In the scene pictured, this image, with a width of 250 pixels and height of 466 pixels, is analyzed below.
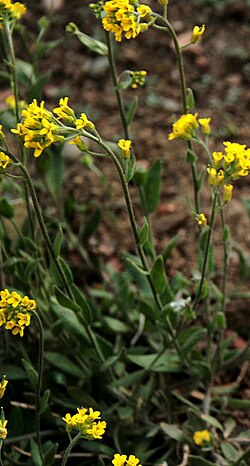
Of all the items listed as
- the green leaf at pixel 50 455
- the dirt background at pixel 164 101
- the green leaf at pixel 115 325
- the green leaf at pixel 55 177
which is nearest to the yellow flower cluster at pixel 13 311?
the green leaf at pixel 50 455

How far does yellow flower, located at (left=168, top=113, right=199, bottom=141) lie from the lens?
2.04 meters

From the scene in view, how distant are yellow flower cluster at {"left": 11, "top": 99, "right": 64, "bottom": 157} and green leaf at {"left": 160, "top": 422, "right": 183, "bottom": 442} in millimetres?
926

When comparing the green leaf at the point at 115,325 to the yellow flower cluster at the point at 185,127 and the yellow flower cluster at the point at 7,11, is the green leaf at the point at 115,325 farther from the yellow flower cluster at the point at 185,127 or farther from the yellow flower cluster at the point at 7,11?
the yellow flower cluster at the point at 7,11

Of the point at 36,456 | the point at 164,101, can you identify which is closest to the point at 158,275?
the point at 36,456

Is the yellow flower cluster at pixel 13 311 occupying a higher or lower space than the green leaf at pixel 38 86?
lower

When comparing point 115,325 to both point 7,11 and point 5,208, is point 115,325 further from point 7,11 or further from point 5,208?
point 7,11

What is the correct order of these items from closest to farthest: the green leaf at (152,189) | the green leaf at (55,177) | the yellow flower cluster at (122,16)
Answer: the yellow flower cluster at (122,16), the green leaf at (152,189), the green leaf at (55,177)

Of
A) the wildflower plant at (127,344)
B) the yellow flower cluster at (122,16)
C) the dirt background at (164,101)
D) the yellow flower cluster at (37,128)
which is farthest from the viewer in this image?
the dirt background at (164,101)

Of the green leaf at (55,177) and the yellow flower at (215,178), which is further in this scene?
the green leaf at (55,177)

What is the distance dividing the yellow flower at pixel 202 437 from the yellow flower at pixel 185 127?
784 millimetres

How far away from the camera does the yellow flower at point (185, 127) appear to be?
2045 mm

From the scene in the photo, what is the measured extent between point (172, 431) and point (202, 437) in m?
0.09

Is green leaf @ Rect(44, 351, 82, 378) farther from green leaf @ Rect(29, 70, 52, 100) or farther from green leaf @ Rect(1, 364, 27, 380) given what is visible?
green leaf @ Rect(29, 70, 52, 100)

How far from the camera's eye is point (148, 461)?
2.38 m
